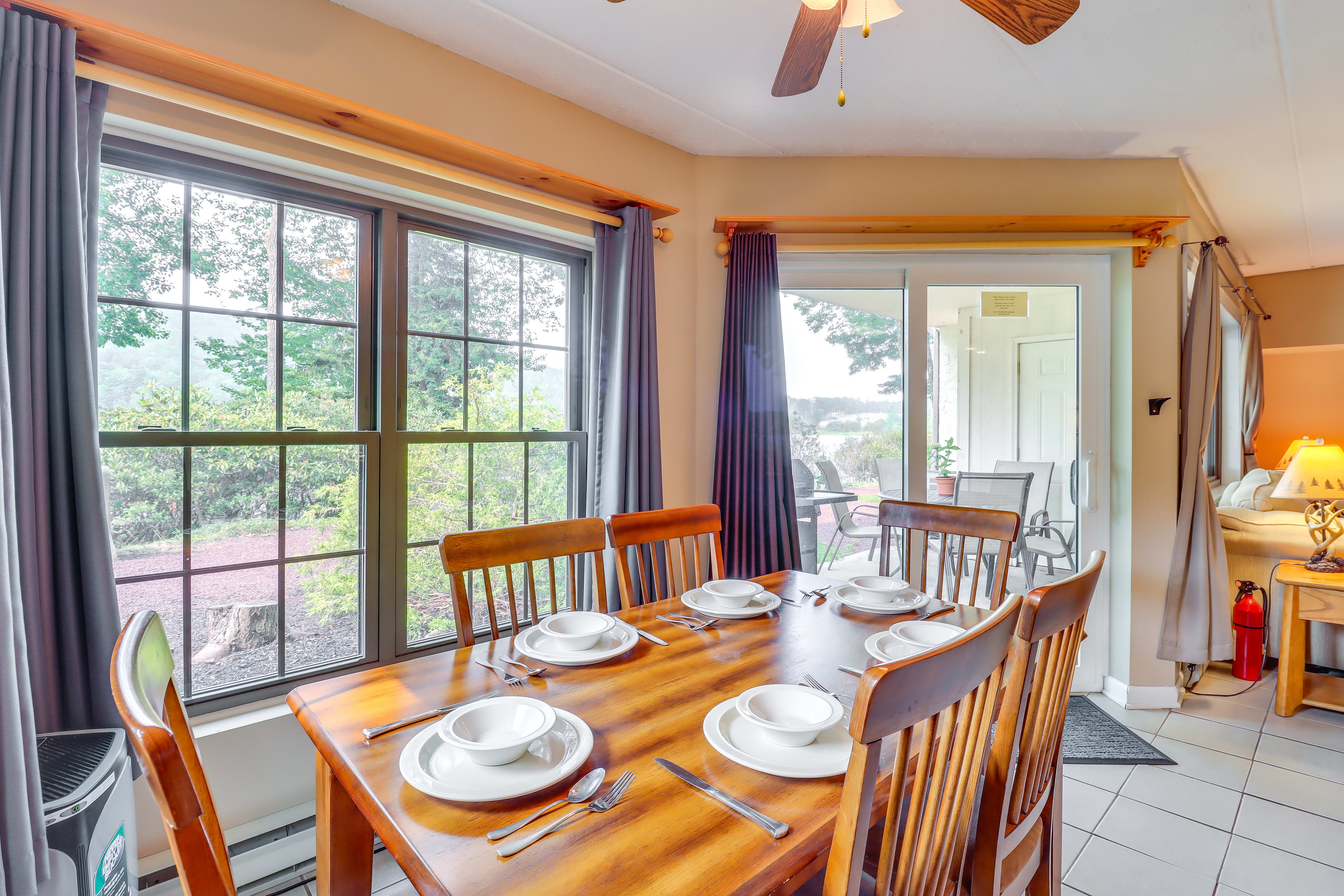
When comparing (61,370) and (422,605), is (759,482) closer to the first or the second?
(422,605)

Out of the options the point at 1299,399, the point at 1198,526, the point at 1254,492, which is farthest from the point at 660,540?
the point at 1299,399

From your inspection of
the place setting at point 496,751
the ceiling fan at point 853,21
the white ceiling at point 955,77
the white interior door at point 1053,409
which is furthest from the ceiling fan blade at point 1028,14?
the white interior door at point 1053,409

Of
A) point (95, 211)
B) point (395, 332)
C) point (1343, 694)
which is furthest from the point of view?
point (1343, 694)

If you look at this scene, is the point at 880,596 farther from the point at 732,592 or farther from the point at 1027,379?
the point at 1027,379

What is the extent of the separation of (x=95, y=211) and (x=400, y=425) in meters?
0.92

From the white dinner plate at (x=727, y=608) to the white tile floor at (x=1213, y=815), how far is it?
1145 mm

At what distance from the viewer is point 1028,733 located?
1029 mm

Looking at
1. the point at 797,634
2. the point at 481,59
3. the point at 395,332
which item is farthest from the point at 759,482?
the point at 481,59

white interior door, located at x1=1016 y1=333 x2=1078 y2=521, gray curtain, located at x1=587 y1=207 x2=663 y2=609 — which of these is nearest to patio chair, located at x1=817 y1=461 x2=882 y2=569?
white interior door, located at x1=1016 y1=333 x2=1078 y2=521

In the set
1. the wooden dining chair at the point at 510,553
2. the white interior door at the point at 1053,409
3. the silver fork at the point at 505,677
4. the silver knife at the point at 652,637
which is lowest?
the silver fork at the point at 505,677

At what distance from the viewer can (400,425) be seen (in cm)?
210

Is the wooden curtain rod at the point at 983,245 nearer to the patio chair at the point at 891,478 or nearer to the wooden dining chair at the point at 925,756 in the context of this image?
the patio chair at the point at 891,478

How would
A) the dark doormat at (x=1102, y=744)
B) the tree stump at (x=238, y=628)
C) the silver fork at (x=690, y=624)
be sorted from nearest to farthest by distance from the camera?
1. the silver fork at (x=690, y=624)
2. the tree stump at (x=238, y=628)
3. the dark doormat at (x=1102, y=744)

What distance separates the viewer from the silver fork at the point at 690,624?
4.98 feet
